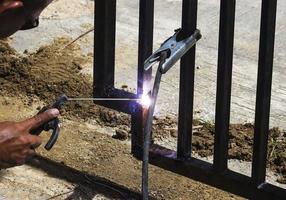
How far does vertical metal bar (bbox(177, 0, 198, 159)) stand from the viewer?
11.6 feet

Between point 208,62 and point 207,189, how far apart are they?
→ 153 cm

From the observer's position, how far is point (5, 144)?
10.5 ft

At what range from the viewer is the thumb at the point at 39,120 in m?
3.21

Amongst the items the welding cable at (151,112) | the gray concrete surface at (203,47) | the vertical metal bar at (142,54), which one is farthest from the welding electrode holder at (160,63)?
the gray concrete surface at (203,47)

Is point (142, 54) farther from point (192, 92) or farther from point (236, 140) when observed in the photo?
point (236, 140)

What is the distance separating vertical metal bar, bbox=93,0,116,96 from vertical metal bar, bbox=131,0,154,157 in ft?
0.63

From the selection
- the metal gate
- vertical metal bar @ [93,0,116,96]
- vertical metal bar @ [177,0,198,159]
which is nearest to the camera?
the metal gate

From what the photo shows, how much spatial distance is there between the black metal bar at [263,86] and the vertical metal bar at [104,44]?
31.1 inches

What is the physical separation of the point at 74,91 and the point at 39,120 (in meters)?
1.84

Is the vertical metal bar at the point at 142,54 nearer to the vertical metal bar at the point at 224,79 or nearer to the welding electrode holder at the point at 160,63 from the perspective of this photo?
the welding electrode holder at the point at 160,63

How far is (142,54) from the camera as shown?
12.3ft

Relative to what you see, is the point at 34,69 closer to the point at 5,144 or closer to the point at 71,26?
the point at 71,26

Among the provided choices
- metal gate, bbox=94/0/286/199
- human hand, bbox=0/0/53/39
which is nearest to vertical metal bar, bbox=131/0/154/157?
metal gate, bbox=94/0/286/199

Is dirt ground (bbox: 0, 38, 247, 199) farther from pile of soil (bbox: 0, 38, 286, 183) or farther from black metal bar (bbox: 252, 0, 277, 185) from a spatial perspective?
black metal bar (bbox: 252, 0, 277, 185)
